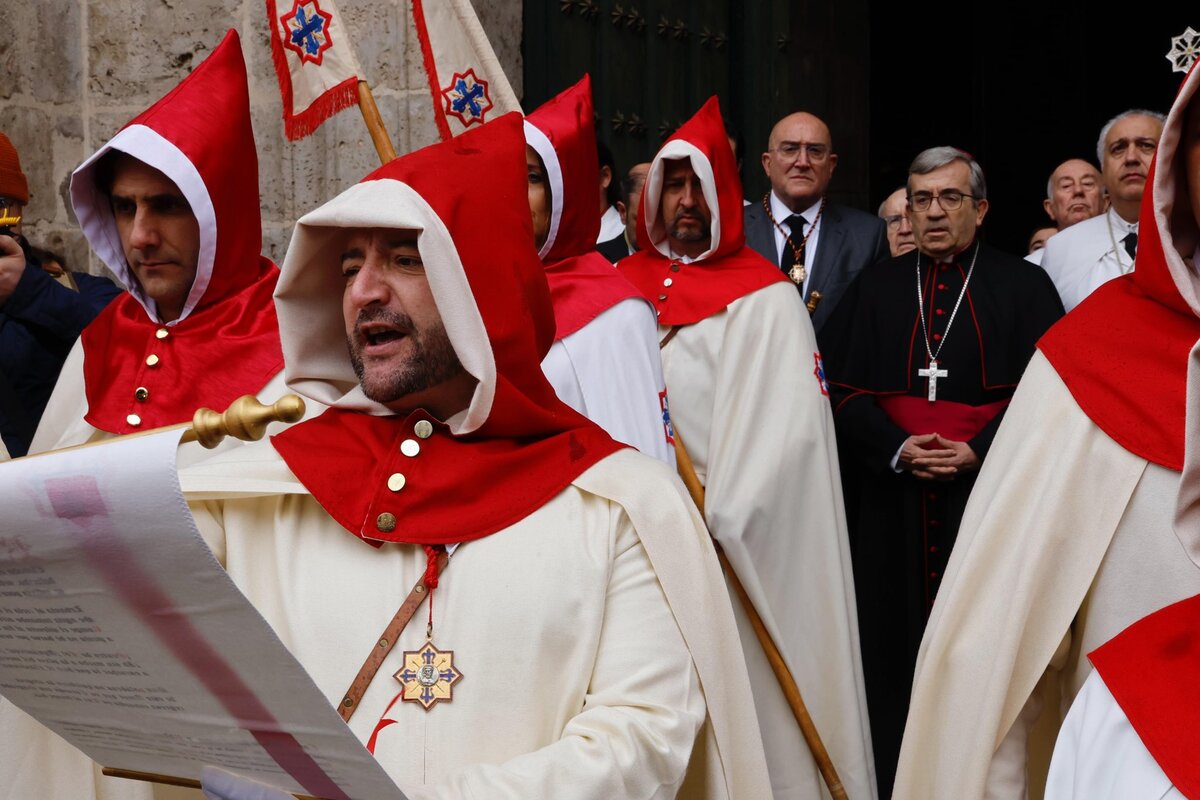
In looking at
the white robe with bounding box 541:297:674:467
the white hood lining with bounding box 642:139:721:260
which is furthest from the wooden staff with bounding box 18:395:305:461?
the white hood lining with bounding box 642:139:721:260

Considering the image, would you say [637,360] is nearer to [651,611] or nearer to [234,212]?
[234,212]

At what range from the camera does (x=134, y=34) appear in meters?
7.22

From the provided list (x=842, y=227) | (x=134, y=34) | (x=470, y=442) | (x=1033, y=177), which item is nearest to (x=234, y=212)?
(x=470, y=442)

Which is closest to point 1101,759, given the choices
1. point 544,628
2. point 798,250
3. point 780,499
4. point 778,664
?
point 544,628

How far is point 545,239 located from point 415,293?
2487mm

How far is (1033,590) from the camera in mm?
3336

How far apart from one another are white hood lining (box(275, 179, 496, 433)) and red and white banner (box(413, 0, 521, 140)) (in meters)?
2.63

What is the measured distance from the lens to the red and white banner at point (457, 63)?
5941 millimetres

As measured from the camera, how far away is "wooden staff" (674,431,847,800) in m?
5.48

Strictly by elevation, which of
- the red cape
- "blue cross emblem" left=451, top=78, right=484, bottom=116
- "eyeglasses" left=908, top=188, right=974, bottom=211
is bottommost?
the red cape

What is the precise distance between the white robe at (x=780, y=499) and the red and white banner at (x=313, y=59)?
4.79ft

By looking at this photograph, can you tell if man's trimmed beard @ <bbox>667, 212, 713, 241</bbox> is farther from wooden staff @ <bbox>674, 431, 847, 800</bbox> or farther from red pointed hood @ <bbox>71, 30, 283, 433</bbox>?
red pointed hood @ <bbox>71, 30, 283, 433</bbox>

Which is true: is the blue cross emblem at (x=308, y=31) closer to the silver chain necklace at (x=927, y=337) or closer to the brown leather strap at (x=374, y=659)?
the silver chain necklace at (x=927, y=337)

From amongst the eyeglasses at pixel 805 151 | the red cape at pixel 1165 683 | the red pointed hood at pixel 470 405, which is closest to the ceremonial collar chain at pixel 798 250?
the eyeglasses at pixel 805 151
